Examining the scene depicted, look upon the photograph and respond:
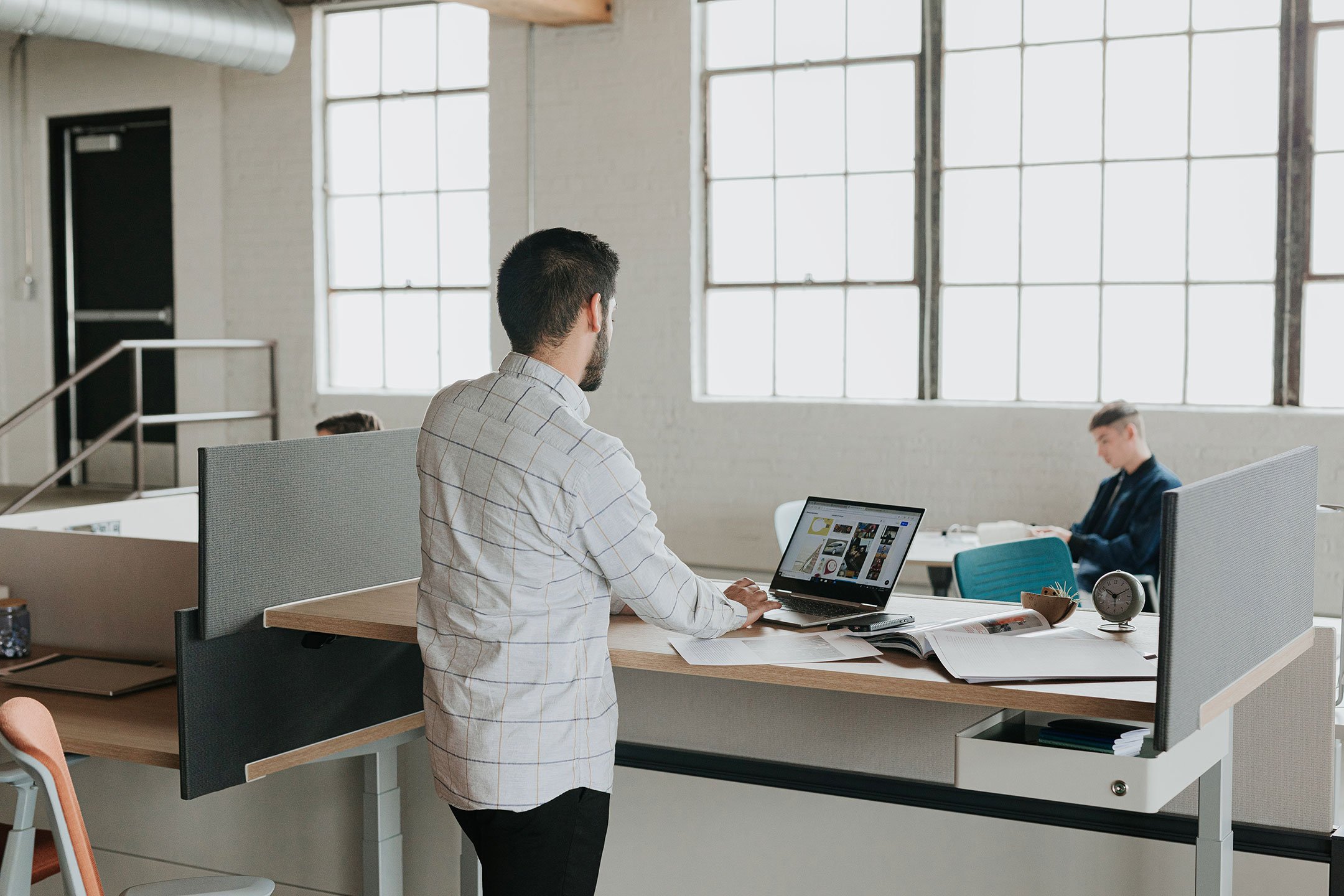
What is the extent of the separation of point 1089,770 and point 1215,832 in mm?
361

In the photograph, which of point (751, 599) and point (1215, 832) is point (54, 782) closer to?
point (751, 599)

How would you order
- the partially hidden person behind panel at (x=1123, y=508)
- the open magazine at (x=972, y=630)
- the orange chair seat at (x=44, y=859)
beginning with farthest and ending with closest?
the partially hidden person behind panel at (x=1123, y=508)
the orange chair seat at (x=44, y=859)
the open magazine at (x=972, y=630)

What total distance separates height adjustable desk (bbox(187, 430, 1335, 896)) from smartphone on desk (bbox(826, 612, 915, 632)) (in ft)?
0.38

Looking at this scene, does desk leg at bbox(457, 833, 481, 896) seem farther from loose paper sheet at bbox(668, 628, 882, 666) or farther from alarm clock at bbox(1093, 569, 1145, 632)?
alarm clock at bbox(1093, 569, 1145, 632)

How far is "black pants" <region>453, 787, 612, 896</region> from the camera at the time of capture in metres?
1.90

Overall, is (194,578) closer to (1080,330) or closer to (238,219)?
(1080,330)

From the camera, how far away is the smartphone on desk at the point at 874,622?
2152 mm

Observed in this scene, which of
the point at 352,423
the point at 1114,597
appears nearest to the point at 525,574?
the point at 1114,597

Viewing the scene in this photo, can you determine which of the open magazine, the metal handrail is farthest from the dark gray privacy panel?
the metal handrail

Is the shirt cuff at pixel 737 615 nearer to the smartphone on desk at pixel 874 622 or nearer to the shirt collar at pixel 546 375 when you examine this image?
the smartphone on desk at pixel 874 622

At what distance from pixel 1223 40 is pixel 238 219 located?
523cm

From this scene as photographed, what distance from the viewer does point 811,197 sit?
636 centimetres

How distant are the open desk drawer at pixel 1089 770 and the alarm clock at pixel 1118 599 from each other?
0.23 meters

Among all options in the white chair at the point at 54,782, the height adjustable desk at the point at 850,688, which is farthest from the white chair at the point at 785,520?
the white chair at the point at 54,782
